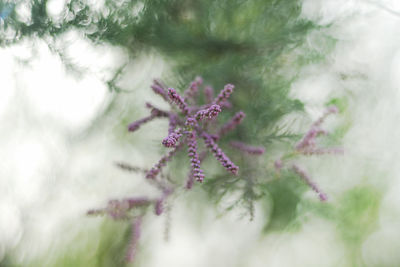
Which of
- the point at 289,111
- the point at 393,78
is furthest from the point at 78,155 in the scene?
the point at 393,78

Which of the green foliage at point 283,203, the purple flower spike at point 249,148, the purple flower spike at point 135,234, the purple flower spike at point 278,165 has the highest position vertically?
the green foliage at point 283,203

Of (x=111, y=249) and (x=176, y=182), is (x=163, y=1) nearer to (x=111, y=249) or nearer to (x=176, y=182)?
(x=176, y=182)

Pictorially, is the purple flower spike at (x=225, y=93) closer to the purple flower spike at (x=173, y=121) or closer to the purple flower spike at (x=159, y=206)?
the purple flower spike at (x=173, y=121)

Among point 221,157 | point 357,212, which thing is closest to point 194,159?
point 221,157

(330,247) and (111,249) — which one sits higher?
(330,247)

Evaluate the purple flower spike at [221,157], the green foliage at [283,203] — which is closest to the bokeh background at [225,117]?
the green foliage at [283,203]

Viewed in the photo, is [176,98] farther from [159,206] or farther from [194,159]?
[159,206]

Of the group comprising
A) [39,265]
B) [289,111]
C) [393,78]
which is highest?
[393,78]
